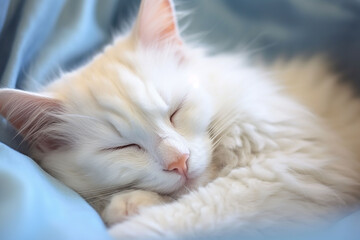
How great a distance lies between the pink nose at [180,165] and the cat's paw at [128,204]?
0.08 m

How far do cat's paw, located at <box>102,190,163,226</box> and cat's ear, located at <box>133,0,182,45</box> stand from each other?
1.30 feet

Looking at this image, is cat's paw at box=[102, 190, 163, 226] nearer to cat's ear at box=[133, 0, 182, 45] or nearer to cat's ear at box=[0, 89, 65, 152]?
cat's ear at box=[0, 89, 65, 152]

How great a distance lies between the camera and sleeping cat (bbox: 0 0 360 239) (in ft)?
2.89

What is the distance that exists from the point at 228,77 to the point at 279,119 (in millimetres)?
180

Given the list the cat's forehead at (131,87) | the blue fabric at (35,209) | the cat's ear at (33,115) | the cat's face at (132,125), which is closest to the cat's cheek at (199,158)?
the cat's face at (132,125)

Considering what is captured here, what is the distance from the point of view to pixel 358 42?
3.84 ft

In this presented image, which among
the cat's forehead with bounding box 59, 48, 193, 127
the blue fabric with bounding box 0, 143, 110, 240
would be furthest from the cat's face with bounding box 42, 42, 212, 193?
the blue fabric with bounding box 0, 143, 110, 240


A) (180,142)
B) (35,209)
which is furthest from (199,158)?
(35,209)

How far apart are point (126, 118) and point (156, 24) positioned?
30 centimetres

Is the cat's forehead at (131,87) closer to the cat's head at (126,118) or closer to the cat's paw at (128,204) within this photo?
the cat's head at (126,118)

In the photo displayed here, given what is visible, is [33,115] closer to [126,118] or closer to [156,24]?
[126,118]

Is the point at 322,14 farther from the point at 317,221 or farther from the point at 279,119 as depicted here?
the point at 317,221

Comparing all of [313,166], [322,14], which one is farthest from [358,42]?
[313,166]

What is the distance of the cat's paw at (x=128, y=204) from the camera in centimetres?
93
